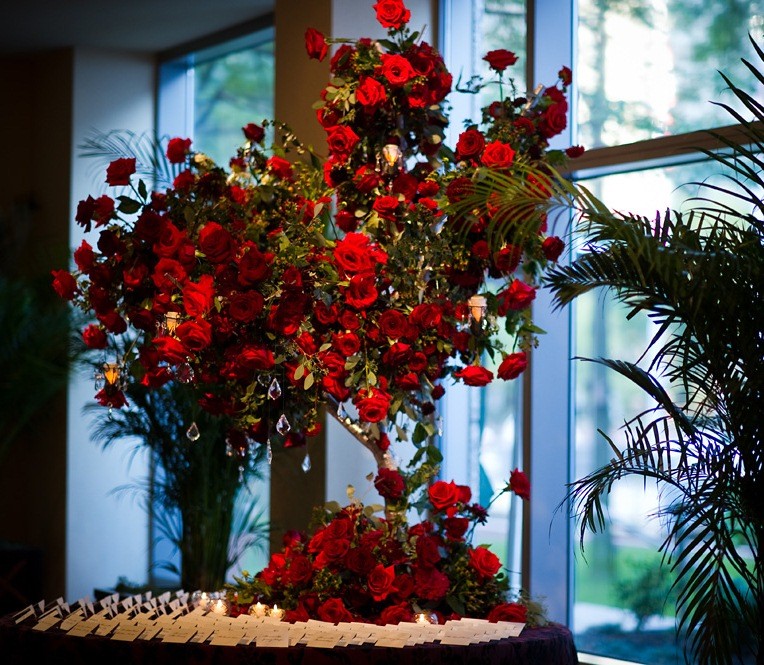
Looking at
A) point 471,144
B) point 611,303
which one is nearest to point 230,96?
point 611,303

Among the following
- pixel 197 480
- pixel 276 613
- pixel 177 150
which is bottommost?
pixel 276 613

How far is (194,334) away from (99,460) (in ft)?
13.6

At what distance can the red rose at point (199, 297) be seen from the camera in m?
A: 3.06

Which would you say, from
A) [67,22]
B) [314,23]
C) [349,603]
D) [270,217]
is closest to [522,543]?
[349,603]

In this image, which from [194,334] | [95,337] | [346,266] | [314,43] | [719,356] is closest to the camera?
[719,356]

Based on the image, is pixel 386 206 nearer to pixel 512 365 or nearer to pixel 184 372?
pixel 512 365

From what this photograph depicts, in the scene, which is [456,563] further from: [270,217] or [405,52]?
[405,52]

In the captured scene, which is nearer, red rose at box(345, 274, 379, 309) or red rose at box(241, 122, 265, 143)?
red rose at box(345, 274, 379, 309)

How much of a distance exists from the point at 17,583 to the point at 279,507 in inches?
82.0

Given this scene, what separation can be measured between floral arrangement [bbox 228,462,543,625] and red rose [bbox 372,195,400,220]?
81cm

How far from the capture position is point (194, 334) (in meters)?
3.01

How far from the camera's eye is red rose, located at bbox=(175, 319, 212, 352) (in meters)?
3.01

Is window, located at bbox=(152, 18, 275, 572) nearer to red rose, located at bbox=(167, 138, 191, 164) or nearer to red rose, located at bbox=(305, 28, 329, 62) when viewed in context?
red rose, located at bbox=(167, 138, 191, 164)

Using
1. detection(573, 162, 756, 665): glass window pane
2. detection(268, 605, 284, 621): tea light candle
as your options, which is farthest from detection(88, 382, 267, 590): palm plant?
detection(268, 605, 284, 621): tea light candle
